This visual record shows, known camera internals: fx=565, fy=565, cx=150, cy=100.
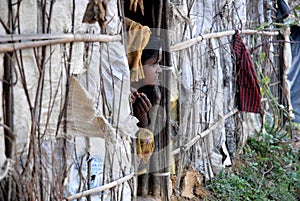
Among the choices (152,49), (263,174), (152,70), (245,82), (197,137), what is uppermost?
(152,49)

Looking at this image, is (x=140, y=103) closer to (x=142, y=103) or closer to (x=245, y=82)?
(x=142, y=103)

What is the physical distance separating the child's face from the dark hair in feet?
0.10

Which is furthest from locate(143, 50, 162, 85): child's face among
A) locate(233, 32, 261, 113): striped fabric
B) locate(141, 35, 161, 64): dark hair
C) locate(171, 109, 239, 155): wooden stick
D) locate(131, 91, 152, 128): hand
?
locate(233, 32, 261, 113): striped fabric

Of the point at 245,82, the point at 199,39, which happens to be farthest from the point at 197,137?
the point at 245,82

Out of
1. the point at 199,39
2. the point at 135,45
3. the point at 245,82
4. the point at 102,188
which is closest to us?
the point at 102,188

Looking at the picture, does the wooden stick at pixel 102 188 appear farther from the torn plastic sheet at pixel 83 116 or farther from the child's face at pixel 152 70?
the child's face at pixel 152 70

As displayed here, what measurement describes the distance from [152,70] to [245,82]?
257cm

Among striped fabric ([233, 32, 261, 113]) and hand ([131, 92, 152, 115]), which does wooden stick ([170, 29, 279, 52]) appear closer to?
striped fabric ([233, 32, 261, 113])

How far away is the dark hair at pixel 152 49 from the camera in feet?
13.2

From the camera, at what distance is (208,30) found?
5.15m

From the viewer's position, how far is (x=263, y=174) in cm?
610

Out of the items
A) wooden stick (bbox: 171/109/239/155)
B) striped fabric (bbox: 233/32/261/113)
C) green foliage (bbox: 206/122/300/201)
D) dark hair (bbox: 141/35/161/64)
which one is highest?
dark hair (bbox: 141/35/161/64)

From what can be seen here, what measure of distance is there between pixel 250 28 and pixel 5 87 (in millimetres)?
5056

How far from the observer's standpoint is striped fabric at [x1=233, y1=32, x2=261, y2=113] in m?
6.18
